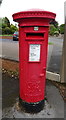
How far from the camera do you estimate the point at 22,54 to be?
238cm

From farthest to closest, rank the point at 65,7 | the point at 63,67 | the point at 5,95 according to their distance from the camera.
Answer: the point at 63,67 < the point at 65,7 < the point at 5,95

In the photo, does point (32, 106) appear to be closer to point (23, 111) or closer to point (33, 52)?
point (23, 111)

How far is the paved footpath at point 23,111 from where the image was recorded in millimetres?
2586

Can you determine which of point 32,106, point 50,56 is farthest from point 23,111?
point 50,56

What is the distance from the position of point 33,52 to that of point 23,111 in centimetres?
123

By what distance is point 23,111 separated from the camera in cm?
267

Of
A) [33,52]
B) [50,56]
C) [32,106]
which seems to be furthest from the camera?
[50,56]

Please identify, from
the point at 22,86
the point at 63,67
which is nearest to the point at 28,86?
the point at 22,86

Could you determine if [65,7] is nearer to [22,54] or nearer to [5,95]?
[22,54]

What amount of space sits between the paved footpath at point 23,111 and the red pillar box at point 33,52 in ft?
0.57

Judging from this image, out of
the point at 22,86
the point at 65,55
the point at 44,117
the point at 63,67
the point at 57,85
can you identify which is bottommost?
the point at 44,117

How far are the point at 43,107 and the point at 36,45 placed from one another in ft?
4.51

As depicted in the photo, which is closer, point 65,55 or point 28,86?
point 28,86

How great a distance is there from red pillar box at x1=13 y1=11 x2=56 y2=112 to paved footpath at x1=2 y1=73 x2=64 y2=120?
173mm
